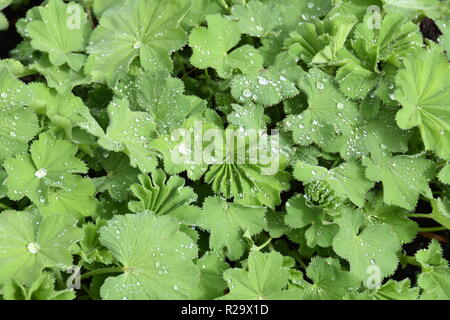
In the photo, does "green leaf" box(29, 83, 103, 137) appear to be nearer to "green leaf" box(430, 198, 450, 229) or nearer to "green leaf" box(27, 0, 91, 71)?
"green leaf" box(27, 0, 91, 71)

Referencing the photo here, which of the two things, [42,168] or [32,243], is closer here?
[32,243]

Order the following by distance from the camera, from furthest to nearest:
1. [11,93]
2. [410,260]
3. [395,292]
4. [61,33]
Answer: [61,33] → [410,260] → [11,93] → [395,292]

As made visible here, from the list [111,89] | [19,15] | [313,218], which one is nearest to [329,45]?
[313,218]

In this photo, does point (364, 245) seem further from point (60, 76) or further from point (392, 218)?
point (60, 76)

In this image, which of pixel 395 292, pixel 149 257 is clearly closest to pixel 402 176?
pixel 395 292

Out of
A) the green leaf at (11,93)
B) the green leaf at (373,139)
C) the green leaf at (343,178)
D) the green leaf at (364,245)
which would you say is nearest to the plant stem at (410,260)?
the green leaf at (364,245)

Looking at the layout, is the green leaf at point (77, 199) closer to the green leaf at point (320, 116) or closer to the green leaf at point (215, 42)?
the green leaf at point (215, 42)
